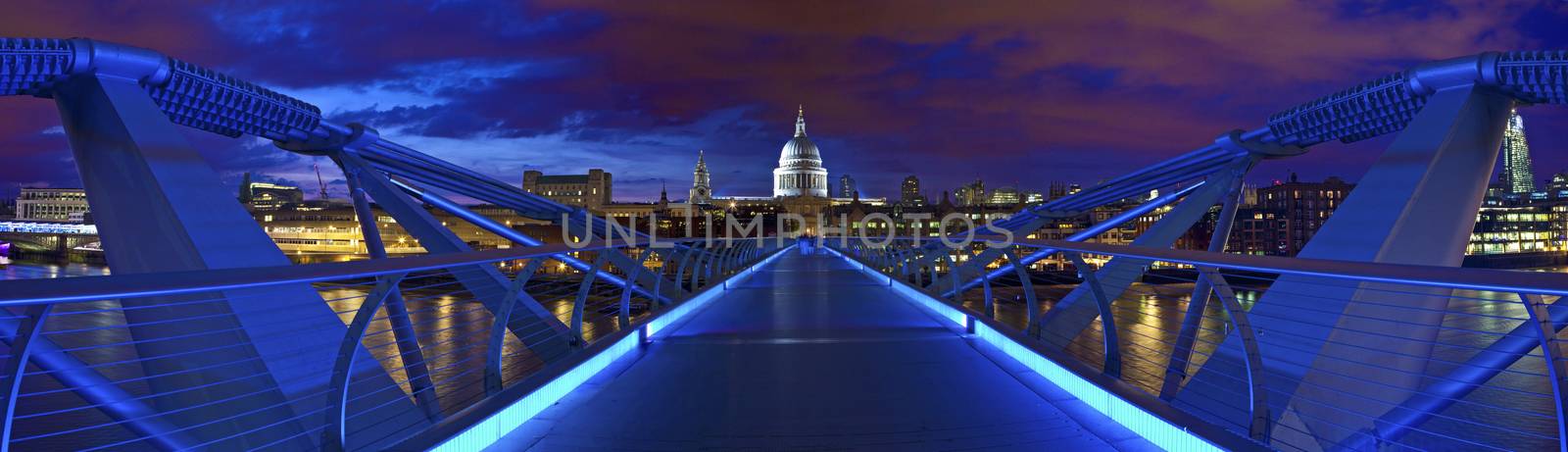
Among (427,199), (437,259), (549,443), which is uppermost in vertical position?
(427,199)

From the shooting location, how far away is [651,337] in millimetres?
5051

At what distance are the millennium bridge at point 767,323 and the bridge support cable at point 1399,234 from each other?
35 mm

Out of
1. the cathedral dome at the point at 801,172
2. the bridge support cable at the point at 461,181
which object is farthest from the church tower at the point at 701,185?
the bridge support cable at the point at 461,181

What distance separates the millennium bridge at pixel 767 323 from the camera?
2584 mm

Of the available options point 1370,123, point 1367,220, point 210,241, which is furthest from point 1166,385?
point 1370,123

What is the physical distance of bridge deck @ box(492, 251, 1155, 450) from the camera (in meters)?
2.82

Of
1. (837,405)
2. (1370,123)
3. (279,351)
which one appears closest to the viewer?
(837,405)

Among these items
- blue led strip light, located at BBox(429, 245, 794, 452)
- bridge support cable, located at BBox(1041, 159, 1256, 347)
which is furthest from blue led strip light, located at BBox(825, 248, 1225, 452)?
bridge support cable, located at BBox(1041, 159, 1256, 347)

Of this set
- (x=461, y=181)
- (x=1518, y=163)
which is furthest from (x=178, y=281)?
(x=1518, y=163)

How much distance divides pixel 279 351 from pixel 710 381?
4735 millimetres

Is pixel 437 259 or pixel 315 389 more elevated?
pixel 437 259

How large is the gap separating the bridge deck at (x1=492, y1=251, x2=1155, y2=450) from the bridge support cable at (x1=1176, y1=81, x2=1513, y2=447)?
3997 mm

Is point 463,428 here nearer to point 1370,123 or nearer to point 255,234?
point 255,234

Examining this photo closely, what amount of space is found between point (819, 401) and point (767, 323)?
270cm
